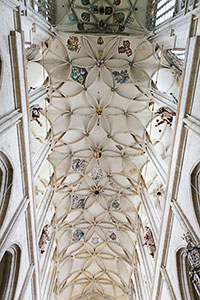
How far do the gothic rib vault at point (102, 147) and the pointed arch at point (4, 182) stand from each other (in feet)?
22.0

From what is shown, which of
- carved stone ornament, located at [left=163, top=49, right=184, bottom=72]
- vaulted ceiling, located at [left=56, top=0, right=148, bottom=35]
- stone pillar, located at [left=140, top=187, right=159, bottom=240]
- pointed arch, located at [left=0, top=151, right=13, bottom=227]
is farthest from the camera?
vaulted ceiling, located at [left=56, top=0, right=148, bottom=35]

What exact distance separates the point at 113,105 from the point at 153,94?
121 inches

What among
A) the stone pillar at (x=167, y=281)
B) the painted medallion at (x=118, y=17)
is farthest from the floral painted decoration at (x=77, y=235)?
the painted medallion at (x=118, y=17)

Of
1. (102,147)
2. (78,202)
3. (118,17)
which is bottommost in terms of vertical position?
(78,202)

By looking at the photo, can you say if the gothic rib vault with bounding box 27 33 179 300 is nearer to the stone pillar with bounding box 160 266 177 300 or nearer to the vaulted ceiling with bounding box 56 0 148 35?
the vaulted ceiling with bounding box 56 0 148 35

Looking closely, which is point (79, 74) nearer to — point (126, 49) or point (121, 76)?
point (121, 76)

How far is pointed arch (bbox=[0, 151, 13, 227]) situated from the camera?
7.86 metres

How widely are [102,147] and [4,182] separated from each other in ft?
31.1

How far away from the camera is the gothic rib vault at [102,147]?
46.9ft

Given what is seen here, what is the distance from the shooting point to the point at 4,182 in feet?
27.0

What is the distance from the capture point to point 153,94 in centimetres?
1366

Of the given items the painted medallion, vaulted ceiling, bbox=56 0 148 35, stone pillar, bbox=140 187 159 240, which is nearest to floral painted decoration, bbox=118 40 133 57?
vaulted ceiling, bbox=56 0 148 35

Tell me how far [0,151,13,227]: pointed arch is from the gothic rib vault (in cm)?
671

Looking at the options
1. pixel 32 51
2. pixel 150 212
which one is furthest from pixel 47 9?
pixel 150 212
